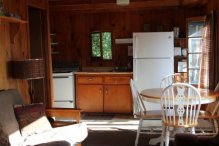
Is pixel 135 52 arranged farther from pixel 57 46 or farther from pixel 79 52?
pixel 57 46

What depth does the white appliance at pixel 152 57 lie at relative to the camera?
18.2ft

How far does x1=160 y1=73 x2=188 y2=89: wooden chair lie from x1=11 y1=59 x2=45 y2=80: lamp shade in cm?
202

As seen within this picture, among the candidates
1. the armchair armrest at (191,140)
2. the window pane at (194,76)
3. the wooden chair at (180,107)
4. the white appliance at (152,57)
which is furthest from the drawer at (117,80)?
the armchair armrest at (191,140)

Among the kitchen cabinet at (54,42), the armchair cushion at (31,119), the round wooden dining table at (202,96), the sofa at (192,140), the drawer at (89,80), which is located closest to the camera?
the sofa at (192,140)

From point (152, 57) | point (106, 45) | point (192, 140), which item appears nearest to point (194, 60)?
point (152, 57)

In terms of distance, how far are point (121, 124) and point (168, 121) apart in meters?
1.82

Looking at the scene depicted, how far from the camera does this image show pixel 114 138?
4.45m

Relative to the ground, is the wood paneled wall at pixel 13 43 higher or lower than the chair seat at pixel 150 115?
higher

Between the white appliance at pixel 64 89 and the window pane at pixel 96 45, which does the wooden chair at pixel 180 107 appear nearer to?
the white appliance at pixel 64 89

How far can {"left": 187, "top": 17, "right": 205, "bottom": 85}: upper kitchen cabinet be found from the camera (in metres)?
5.48

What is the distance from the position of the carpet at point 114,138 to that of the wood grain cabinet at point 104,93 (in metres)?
1.23

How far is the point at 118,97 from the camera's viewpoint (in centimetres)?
606

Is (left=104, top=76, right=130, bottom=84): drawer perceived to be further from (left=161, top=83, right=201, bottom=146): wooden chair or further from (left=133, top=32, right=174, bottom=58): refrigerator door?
(left=161, top=83, right=201, bottom=146): wooden chair

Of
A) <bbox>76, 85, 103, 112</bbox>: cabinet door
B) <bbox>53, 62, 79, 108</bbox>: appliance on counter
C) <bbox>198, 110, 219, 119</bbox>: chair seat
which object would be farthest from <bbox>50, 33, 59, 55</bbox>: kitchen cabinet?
<bbox>198, 110, 219, 119</bbox>: chair seat
